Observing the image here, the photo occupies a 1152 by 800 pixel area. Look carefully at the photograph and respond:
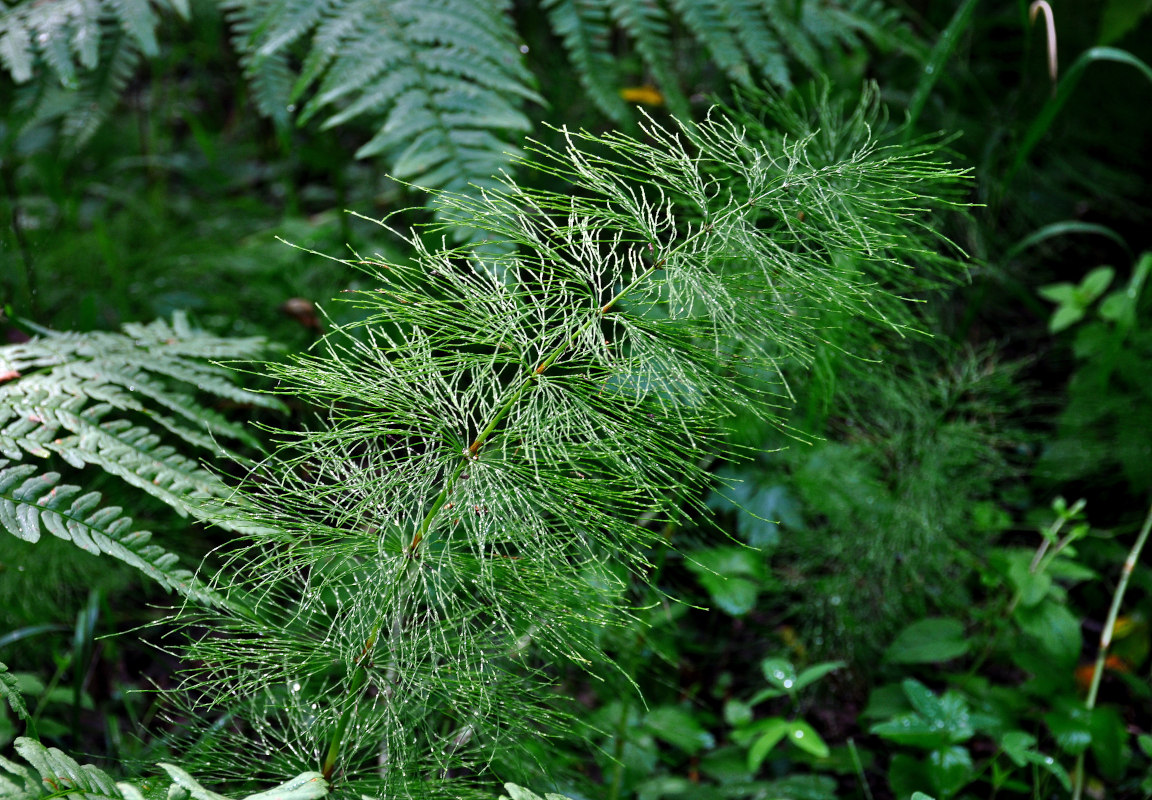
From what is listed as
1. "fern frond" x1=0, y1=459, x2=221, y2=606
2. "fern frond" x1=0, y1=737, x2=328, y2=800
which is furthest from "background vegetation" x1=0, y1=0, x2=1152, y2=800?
"fern frond" x1=0, y1=737, x2=328, y2=800

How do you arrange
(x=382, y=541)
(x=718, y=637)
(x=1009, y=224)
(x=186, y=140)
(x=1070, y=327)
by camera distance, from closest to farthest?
(x=382, y=541) → (x=718, y=637) → (x=1070, y=327) → (x=1009, y=224) → (x=186, y=140)

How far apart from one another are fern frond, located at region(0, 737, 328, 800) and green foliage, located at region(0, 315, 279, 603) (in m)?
0.24

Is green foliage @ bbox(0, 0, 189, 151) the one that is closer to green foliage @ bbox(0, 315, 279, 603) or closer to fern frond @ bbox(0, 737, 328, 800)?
green foliage @ bbox(0, 315, 279, 603)

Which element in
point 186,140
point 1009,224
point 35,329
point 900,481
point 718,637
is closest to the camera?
point 35,329

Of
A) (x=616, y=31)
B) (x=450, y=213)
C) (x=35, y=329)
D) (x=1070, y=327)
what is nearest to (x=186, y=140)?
(x=616, y=31)

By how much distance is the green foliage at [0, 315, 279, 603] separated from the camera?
3.86 ft

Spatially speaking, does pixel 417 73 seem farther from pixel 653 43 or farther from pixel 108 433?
pixel 108 433

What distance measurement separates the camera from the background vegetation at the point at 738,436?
154cm

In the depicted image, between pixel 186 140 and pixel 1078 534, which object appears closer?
pixel 1078 534

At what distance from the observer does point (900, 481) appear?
1903mm

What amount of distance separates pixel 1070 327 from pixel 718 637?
54.3 inches

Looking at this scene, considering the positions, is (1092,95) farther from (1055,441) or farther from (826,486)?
(826,486)

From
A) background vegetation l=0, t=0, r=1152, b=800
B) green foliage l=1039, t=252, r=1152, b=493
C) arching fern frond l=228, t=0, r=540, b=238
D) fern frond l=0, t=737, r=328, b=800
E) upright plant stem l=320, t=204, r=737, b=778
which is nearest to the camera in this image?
fern frond l=0, t=737, r=328, b=800

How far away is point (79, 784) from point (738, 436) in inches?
47.9
